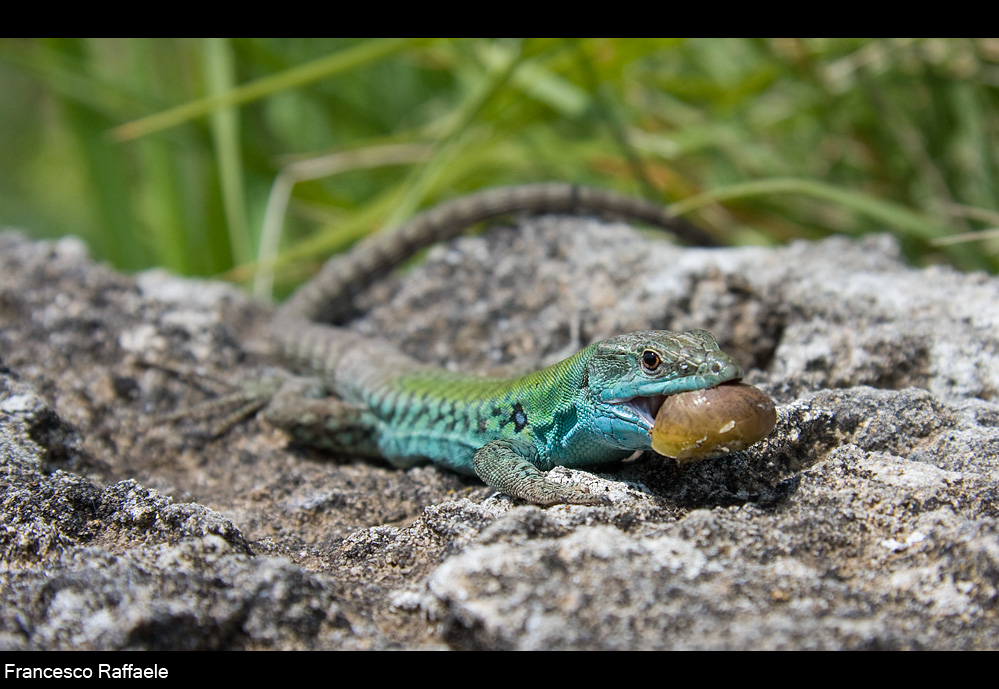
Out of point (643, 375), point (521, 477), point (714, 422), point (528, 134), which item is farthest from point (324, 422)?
point (528, 134)

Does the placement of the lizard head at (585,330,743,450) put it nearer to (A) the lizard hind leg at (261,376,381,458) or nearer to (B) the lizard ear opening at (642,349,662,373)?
(B) the lizard ear opening at (642,349,662,373)

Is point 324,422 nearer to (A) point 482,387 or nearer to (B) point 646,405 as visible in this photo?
(A) point 482,387

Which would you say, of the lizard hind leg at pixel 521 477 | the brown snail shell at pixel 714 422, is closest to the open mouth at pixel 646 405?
the brown snail shell at pixel 714 422

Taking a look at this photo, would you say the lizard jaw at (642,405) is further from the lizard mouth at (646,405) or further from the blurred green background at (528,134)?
the blurred green background at (528,134)

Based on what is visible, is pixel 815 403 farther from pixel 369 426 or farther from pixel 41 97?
pixel 41 97

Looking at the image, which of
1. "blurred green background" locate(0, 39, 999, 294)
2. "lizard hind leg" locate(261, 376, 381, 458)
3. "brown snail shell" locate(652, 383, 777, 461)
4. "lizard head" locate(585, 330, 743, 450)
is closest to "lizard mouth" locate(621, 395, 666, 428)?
"lizard head" locate(585, 330, 743, 450)
